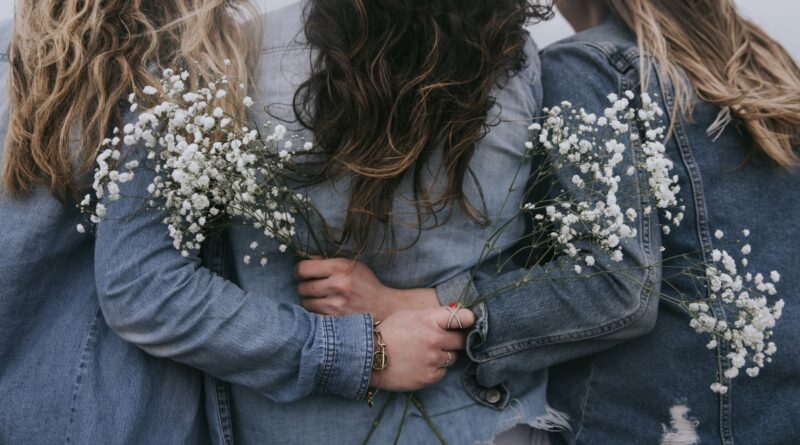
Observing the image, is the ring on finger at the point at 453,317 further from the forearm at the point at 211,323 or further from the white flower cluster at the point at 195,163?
the white flower cluster at the point at 195,163

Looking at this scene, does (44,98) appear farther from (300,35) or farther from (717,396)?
(717,396)

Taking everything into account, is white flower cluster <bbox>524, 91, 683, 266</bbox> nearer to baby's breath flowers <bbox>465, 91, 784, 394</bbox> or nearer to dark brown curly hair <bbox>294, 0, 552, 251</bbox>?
Answer: baby's breath flowers <bbox>465, 91, 784, 394</bbox>

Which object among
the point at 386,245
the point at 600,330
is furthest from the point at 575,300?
the point at 386,245

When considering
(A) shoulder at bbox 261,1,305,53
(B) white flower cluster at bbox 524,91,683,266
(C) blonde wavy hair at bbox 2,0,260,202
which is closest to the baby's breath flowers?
(B) white flower cluster at bbox 524,91,683,266

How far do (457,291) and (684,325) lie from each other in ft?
1.97

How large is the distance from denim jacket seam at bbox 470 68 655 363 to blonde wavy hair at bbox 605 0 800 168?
161mm

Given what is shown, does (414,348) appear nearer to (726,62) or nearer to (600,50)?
(600,50)

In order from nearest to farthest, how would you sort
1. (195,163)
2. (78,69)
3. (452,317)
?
(195,163), (78,69), (452,317)

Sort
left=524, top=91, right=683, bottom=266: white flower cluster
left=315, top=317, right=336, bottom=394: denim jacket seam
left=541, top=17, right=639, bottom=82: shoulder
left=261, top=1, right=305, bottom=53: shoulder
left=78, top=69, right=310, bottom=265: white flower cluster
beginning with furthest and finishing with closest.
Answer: left=541, top=17, right=639, bottom=82: shoulder
left=261, top=1, right=305, bottom=53: shoulder
left=315, top=317, right=336, bottom=394: denim jacket seam
left=524, top=91, right=683, bottom=266: white flower cluster
left=78, top=69, right=310, bottom=265: white flower cluster

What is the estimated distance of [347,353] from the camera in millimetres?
1738

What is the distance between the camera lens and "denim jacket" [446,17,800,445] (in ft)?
6.21

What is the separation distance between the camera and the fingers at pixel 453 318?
1.82 metres

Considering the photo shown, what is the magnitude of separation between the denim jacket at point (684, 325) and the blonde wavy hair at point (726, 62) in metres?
0.04

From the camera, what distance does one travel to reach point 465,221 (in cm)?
190
